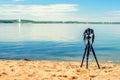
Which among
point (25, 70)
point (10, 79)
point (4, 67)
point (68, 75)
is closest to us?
point (10, 79)

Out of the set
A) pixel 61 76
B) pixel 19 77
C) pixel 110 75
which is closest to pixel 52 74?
pixel 61 76

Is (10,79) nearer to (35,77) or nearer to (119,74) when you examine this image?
(35,77)

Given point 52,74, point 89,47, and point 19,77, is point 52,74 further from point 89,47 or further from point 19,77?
point 89,47

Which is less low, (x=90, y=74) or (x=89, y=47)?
(x=89, y=47)

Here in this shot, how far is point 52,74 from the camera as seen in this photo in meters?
17.1

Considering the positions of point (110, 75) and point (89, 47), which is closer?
point (110, 75)

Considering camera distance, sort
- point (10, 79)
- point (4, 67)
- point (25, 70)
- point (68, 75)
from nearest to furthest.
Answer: point (10, 79) < point (68, 75) < point (25, 70) < point (4, 67)

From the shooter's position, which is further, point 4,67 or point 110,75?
point 4,67

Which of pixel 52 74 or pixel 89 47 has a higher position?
pixel 89 47

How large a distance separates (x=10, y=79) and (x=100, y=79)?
15.6 feet

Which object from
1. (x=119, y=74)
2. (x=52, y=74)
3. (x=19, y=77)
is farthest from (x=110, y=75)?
(x=19, y=77)

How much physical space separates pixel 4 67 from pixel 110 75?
701 centimetres

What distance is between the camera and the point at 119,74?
1739 centimetres

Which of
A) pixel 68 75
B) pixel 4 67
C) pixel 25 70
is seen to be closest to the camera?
pixel 68 75
